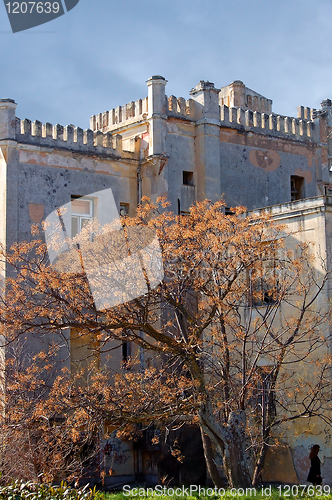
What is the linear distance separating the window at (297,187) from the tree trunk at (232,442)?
47.1ft

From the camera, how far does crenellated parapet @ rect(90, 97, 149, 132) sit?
24.6 meters

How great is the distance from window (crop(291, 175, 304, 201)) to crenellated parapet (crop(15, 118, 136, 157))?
6.69 m

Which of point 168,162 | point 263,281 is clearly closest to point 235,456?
point 263,281

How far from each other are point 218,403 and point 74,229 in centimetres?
947

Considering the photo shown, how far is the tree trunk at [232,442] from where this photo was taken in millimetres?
13812

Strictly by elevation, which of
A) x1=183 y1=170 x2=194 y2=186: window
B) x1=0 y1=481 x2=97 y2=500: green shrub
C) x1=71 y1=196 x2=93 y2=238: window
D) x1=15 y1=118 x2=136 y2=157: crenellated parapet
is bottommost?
x1=0 y1=481 x2=97 y2=500: green shrub

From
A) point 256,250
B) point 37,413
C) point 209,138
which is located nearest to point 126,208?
point 209,138

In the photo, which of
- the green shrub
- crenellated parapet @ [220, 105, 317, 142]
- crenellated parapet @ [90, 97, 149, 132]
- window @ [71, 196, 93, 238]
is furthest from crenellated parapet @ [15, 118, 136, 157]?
the green shrub

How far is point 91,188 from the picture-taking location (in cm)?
2331

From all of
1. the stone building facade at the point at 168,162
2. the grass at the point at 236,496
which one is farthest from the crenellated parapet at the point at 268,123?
the grass at the point at 236,496

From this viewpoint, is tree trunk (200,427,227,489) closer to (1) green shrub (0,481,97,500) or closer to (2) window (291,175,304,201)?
(1) green shrub (0,481,97,500)

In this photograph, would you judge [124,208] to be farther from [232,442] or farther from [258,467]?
[232,442]

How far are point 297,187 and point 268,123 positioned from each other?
9.06 ft

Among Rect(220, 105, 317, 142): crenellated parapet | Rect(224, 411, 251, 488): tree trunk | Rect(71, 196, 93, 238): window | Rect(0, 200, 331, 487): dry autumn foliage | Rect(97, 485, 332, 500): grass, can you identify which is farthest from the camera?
Rect(220, 105, 317, 142): crenellated parapet
